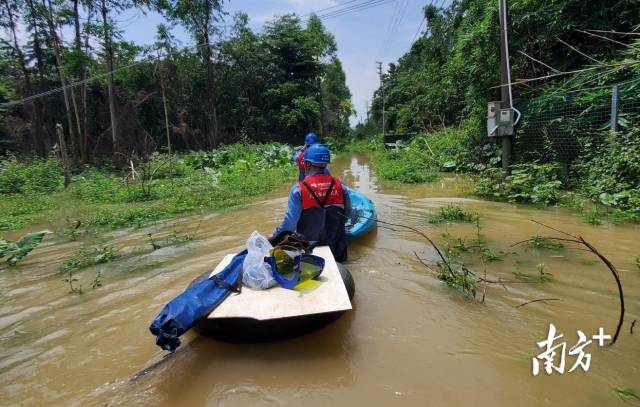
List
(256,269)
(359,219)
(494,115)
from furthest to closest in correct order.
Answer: (494,115) < (359,219) < (256,269)

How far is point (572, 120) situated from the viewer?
26.3ft

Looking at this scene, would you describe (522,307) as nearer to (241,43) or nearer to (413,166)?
(413,166)

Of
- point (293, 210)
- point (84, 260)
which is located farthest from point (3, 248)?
point (293, 210)

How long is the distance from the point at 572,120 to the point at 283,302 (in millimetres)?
7944

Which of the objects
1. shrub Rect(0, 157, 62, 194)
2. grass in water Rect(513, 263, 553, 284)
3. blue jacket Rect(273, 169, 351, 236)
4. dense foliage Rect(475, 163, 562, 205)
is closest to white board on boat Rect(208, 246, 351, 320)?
blue jacket Rect(273, 169, 351, 236)

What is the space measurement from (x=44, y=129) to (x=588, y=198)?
27.7 metres

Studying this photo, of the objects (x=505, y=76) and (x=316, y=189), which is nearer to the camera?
(x=316, y=189)

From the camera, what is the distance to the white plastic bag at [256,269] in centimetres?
315

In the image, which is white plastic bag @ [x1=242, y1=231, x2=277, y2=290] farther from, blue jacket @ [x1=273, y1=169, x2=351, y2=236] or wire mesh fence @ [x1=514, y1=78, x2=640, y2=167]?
wire mesh fence @ [x1=514, y1=78, x2=640, y2=167]

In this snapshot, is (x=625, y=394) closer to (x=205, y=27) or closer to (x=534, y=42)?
(x=534, y=42)

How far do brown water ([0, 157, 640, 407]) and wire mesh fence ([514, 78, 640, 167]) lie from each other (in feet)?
9.22

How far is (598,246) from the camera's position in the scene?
192 inches

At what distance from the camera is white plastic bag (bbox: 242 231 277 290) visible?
3.15 m

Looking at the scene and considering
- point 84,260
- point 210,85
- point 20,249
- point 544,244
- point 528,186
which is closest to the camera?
point 544,244
